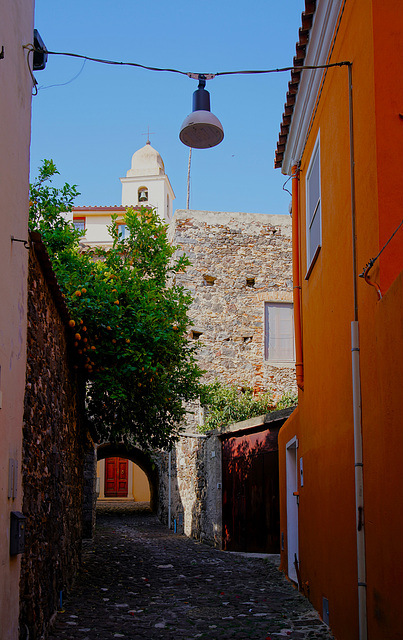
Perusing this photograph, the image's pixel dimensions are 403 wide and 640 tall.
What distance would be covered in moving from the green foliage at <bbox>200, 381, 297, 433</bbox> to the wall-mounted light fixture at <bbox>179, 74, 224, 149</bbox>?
10.1 m

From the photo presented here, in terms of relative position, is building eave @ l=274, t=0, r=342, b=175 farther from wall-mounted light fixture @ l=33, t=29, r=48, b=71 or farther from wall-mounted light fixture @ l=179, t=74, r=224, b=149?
wall-mounted light fixture @ l=33, t=29, r=48, b=71

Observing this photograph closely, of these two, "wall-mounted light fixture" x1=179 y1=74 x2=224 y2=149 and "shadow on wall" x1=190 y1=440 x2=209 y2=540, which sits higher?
"wall-mounted light fixture" x1=179 y1=74 x2=224 y2=149

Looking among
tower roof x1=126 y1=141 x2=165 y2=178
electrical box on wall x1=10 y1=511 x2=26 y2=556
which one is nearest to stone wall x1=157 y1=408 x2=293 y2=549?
electrical box on wall x1=10 y1=511 x2=26 y2=556

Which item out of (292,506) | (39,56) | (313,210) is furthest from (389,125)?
(292,506)

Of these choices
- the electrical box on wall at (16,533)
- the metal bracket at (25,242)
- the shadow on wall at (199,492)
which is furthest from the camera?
the shadow on wall at (199,492)

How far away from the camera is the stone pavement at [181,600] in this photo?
5.91 meters

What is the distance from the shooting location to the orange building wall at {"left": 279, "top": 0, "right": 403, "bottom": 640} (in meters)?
3.67

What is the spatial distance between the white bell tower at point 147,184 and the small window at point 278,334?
2525 cm

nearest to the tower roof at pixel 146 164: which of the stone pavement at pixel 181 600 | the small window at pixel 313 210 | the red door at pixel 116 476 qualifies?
the red door at pixel 116 476

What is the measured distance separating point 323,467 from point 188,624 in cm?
191

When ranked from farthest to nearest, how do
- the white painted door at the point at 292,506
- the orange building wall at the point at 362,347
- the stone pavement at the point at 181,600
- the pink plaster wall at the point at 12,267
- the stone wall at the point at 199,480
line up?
the stone wall at the point at 199,480 → the white painted door at the point at 292,506 → the stone pavement at the point at 181,600 → the pink plaster wall at the point at 12,267 → the orange building wall at the point at 362,347

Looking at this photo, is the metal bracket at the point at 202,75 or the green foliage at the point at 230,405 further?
the green foliage at the point at 230,405

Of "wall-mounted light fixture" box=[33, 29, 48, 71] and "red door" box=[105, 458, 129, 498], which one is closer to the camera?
"wall-mounted light fixture" box=[33, 29, 48, 71]

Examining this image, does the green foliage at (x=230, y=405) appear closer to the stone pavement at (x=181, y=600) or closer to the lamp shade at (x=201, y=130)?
the stone pavement at (x=181, y=600)
